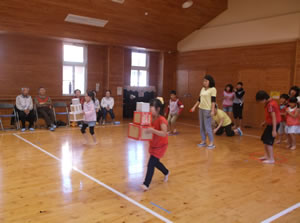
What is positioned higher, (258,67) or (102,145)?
(258,67)

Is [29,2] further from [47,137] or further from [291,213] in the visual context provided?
[291,213]

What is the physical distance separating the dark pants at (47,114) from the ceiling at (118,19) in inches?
93.0

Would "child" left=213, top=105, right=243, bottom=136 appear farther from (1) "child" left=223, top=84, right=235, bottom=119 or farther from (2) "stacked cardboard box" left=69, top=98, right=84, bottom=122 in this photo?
(2) "stacked cardboard box" left=69, top=98, right=84, bottom=122

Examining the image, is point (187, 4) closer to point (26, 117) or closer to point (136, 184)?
point (26, 117)

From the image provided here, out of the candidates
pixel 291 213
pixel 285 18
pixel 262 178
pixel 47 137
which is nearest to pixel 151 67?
pixel 285 18

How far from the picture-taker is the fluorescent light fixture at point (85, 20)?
29.0ft

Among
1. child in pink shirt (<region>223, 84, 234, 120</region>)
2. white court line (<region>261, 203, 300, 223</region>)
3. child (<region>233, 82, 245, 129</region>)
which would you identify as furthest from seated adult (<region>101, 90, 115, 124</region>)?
white court line (<region>261, 203, 300, 223</region>)

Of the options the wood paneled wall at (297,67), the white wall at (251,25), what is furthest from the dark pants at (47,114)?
the wood paneled wall at (297,67)

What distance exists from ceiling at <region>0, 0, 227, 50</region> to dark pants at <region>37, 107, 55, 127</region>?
2361 mm

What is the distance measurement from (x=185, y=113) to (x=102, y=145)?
6.54 meters

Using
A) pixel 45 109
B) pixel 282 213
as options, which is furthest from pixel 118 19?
pixel 282 213

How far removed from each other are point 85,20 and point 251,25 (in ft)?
18.2

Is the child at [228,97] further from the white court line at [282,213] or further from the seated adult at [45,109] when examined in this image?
the white court line at [282,213]

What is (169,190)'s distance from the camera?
384 centimetres
